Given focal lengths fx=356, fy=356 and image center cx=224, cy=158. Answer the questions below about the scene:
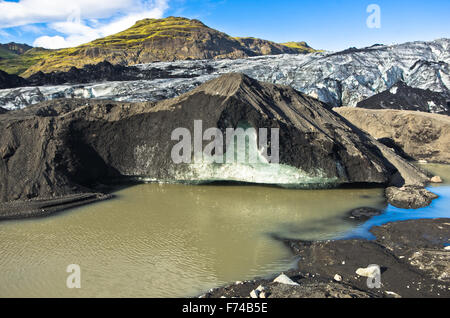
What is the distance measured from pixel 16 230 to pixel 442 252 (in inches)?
314

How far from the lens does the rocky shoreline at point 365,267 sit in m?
4.68

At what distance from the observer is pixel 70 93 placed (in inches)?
939

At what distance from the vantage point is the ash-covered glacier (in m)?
23.0

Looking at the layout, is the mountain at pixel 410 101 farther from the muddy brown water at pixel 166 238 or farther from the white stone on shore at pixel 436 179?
the muddy brown water at pixel 166 238

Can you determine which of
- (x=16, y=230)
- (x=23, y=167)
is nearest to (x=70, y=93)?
(x=23, y=167)

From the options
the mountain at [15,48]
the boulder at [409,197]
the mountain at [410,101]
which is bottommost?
the boulder at [409,197]

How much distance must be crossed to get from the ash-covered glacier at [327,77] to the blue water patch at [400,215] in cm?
1567

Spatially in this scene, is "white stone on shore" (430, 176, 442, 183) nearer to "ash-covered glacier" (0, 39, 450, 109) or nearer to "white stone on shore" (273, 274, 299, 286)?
"white stone on shore" (273, 274, 299, 286)

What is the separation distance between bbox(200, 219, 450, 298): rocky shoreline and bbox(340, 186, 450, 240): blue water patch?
0.35 metres

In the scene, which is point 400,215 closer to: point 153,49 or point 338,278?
point 338,278

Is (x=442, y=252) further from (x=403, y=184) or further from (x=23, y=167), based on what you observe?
(x=23, y=167)

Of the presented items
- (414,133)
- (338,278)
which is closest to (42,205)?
(338,278)

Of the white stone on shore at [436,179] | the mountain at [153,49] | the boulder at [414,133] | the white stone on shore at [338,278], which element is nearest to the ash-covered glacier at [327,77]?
the boulder at [414,133]
